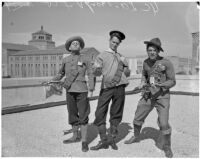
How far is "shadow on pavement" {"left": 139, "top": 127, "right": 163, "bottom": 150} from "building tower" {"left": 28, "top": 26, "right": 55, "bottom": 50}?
208 centimetres

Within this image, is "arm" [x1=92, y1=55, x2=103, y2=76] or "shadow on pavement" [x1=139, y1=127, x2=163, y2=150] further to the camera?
"shadow on pavement" [x1=139, y1=127, x2=163, y2=150]

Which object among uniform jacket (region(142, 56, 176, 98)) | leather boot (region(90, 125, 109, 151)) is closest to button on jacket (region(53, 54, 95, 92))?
leather boot (region(90, 125, 109, 151))

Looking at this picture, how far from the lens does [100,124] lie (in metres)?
2.90

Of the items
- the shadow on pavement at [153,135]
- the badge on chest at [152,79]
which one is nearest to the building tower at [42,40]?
the badge on chest at [152,79]

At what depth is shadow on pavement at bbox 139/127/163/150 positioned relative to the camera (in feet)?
10.4

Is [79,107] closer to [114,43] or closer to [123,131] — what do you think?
[114,43]

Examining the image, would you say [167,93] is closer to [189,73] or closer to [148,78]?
[148,78]

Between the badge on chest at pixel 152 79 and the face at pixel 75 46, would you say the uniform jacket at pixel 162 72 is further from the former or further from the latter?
the face at pixel 75 46

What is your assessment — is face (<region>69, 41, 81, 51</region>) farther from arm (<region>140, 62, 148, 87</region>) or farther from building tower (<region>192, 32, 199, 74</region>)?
building tower (<region>192, 32, 199, 74</region>)

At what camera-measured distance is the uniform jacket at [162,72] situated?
2.80 metres

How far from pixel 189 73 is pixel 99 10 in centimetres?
219

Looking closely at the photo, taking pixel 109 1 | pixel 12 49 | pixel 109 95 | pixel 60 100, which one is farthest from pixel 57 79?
pixel 60 100

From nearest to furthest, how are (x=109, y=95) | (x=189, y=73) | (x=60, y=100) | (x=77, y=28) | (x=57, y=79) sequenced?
(x=109, y=95), (x=57, y=79), (x=77, y=28), (x=189, y=73), (x=60, y=100)

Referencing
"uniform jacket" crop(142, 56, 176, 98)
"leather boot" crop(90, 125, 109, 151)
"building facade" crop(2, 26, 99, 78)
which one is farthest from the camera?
"building facade" crop(2, 26, 99, 78)
